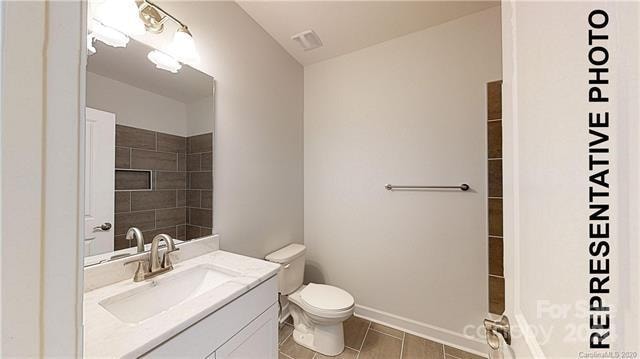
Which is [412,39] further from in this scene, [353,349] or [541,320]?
[353,349]

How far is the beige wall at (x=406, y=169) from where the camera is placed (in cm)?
159

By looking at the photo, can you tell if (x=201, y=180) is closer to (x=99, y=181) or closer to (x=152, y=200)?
(x=152, y=200)

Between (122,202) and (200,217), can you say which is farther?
(200,217)

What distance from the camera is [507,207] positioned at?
582mm

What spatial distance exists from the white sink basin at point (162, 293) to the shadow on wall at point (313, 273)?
1.23m

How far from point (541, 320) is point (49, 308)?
72 cm

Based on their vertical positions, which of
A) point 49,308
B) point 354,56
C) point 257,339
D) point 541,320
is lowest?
point 257,339

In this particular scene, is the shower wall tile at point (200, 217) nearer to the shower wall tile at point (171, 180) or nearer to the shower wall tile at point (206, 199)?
the shower wall tile at point (206, 199)

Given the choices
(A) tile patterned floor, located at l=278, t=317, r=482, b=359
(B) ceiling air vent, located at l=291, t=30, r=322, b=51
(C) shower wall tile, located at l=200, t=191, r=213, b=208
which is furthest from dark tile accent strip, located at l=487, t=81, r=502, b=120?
(C) shower wall tile, located at l=200, t=191, r=213, b=208

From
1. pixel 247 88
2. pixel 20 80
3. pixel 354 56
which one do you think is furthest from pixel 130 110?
pixel 354 56

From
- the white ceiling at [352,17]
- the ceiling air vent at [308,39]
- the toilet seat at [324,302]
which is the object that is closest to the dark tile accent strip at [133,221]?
the toilet seat at [324,302]

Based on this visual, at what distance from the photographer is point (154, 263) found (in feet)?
3.39

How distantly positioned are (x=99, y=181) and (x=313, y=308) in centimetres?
132

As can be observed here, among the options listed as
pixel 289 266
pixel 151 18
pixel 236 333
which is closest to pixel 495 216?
pixel 289 266
